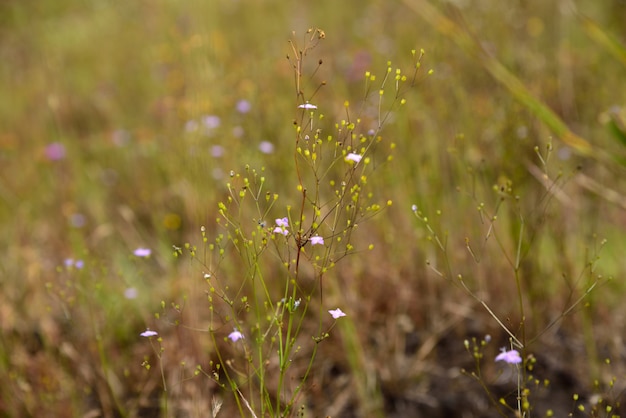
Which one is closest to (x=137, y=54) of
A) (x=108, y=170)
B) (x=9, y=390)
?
(x=108, y=170)

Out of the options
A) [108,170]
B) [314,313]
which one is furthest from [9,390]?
[108,170]

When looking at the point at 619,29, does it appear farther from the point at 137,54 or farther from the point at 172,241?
the point at 137,54

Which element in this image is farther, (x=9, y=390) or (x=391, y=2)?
(x=391, y=2)

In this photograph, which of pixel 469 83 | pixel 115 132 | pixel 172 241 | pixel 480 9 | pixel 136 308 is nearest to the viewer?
pixel 136 308

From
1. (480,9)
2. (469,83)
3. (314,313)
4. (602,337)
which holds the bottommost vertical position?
(602,337)

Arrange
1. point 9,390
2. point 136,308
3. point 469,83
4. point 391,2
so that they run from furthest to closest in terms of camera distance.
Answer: point 391,2
point 469,83
point 136,308
point 9,390

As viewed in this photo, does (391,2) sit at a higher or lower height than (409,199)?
higher

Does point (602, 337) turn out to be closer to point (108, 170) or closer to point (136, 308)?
point (136, 308)
